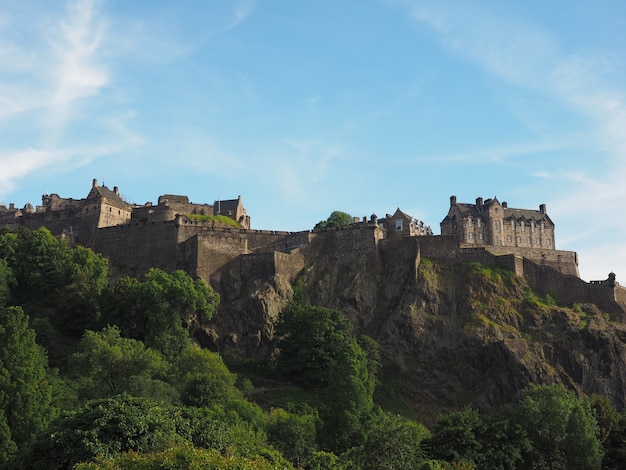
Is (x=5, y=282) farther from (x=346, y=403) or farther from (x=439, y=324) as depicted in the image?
(x=439, y=324)

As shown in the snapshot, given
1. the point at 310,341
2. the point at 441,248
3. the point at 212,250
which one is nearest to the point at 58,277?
the point at 212,250

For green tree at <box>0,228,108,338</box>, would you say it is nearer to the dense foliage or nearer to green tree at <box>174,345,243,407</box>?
the dense foliage

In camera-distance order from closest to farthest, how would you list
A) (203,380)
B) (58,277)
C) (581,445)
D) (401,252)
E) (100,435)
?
(100,435) → (581,445) → (203,380) → (58,277) → (401,252)

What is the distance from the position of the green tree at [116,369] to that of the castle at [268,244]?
22.2 meters

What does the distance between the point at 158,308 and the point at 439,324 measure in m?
30.2

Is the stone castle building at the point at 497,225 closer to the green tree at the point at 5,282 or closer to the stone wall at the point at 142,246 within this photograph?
the stone wall at the point at 142,246

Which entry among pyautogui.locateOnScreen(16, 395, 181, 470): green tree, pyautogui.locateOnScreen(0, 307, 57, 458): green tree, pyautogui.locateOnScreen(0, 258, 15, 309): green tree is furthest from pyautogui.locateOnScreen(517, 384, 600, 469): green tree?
pyautogui.locateOnScreen(0, 258, 15, 309): green tree

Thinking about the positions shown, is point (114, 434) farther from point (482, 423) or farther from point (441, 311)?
point (441, 311)

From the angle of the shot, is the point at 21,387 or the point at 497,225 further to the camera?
the point at 497,225

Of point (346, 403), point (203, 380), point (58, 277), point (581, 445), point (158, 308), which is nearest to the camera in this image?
point (581, 445)

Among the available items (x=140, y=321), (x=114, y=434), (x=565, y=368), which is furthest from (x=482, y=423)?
(x=140, y=321)

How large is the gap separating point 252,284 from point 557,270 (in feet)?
116

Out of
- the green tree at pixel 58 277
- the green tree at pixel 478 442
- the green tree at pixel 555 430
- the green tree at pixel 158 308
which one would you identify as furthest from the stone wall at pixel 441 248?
the green tree at pixel 58 277

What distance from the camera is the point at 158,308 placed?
88188 millimetres
